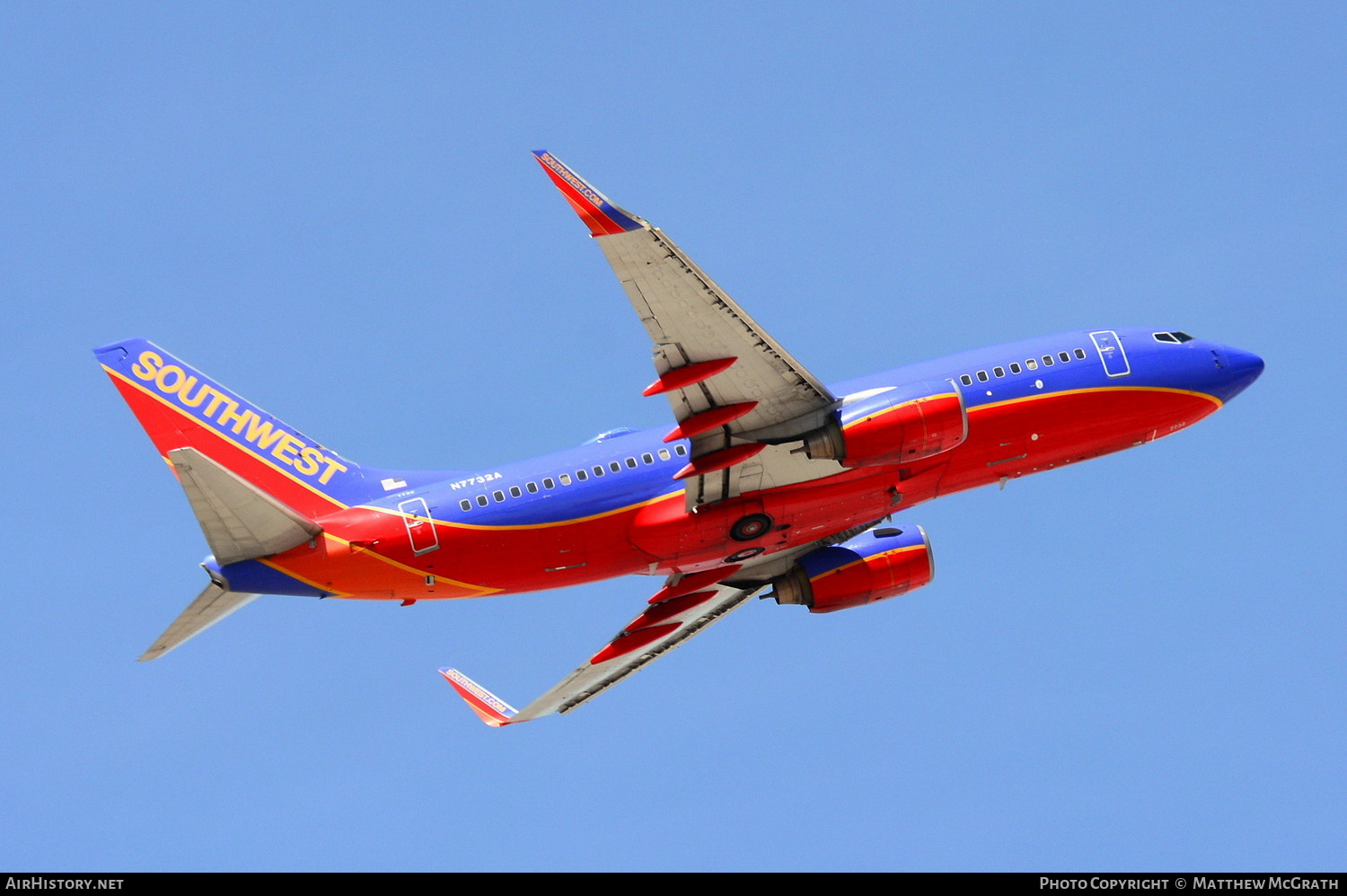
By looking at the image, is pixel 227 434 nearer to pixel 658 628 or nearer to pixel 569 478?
pixel 569 478

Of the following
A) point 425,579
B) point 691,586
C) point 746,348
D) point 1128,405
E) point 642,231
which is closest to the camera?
point 642,231

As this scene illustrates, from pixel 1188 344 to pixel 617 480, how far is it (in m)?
18.8

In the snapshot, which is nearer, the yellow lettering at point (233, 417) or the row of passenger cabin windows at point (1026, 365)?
the yellow lettering at point (233, 417)

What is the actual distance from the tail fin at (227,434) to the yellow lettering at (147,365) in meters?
0.03

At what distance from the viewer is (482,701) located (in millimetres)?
54688

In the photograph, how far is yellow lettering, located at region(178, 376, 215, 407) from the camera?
4631cm

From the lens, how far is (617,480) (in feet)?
151

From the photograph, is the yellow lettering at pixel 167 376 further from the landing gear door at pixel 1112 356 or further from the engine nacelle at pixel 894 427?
the landing gear door at pixel 1112 356

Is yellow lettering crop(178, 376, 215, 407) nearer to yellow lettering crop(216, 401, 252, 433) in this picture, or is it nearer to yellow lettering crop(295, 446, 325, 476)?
yellow lettering crop(216, 401, 252, 433)

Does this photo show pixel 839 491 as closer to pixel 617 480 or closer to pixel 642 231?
pixel 617 480

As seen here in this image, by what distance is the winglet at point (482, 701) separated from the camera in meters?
54.2

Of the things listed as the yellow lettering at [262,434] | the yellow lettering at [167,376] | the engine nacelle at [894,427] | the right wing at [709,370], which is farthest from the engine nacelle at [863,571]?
the yellow lettering at [167,376]

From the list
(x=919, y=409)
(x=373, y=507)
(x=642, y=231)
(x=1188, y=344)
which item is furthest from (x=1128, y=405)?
(x=373, y=507)

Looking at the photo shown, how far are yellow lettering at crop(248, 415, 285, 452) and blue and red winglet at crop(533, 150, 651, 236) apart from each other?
1489 cm
